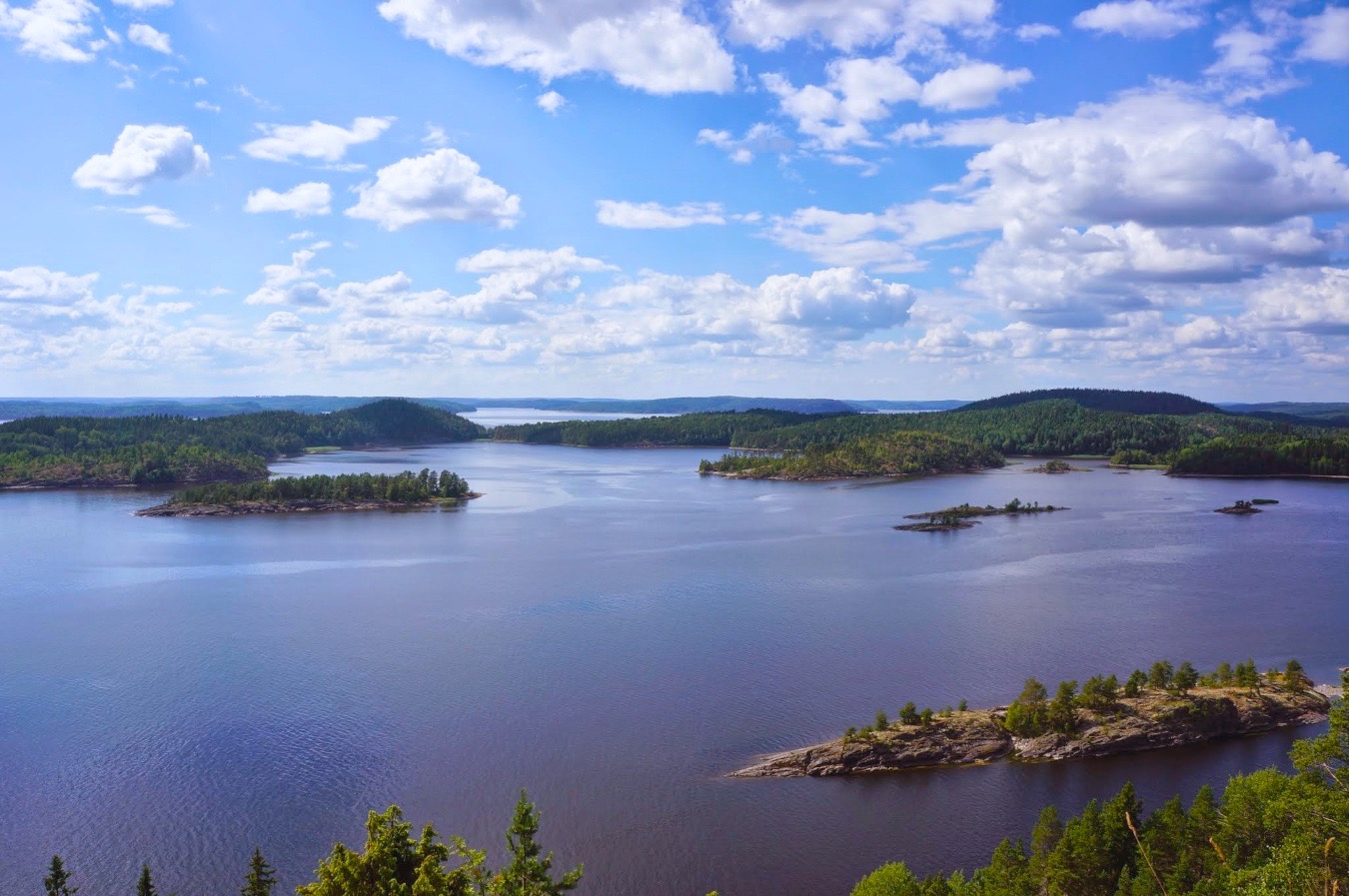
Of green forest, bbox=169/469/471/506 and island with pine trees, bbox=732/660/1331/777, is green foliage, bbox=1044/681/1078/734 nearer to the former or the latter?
island with pine trees, bbox=732/660/1331/777

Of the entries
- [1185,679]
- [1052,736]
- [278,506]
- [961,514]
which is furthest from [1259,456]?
[278,506]

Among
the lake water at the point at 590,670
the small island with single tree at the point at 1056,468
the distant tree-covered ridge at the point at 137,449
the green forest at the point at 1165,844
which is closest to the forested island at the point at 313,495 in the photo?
the lake water at the point at 590,670

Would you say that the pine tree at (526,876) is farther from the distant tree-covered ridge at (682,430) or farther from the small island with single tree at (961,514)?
the distant tree-covered ridge at (682,430)

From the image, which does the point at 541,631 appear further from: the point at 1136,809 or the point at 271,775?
the point at 1136,809

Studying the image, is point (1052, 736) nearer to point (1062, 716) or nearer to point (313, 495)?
point (1062, 716)

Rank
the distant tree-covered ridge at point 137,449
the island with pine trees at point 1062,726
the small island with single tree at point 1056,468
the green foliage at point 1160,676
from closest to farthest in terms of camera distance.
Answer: the island with pine trees at point 1062,726
the green foliage at point 1160,676
the distant tree-covered ridge at point 137,449
the small island with single tree at point 1056,468

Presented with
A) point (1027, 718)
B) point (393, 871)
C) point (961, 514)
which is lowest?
point (1027, 718)
